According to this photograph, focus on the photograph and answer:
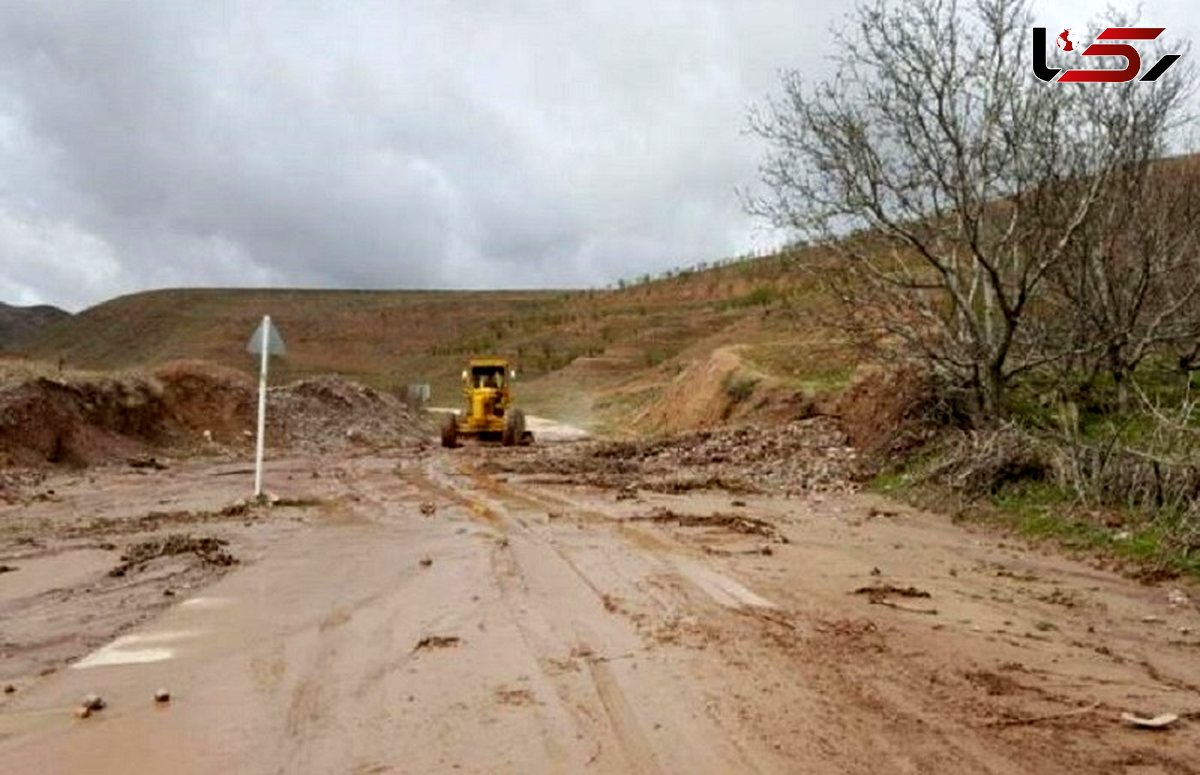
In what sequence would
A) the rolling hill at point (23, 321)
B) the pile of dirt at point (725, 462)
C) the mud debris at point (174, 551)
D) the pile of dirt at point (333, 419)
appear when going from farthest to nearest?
the rolling hill at point (23, 321) < the pile of dirt at point (333, 419) < the pile of dirt at point (725, 462) < the mud debris at point (174, 551)

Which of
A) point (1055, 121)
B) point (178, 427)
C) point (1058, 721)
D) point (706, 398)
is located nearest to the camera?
point (1058, 721)

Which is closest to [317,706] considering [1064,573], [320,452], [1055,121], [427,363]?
[1064,573]

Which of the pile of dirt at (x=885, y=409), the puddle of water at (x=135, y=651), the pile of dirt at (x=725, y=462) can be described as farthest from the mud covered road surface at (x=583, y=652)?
the pile of dirt at (x=885, y=409)

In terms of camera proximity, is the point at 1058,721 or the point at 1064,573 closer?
the point at 1058,721

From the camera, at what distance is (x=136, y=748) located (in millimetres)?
4887

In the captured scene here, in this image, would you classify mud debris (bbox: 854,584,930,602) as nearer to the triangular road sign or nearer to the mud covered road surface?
the mud covered road surface

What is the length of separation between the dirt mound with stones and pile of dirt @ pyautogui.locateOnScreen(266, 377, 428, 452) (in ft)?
0.13

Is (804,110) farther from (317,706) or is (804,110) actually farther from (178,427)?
(178,427)

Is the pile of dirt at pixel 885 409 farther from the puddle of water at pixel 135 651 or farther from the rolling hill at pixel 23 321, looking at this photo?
the rolling hill at pixel 23 321

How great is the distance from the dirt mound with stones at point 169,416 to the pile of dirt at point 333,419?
39 millimetres

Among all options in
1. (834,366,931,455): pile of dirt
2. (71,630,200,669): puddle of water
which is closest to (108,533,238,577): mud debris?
(71,630,200,669): puddle of water

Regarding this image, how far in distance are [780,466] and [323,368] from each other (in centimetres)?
7804

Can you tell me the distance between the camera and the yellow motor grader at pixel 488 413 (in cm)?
2991

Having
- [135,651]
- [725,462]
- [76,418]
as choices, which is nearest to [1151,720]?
[135,651]
